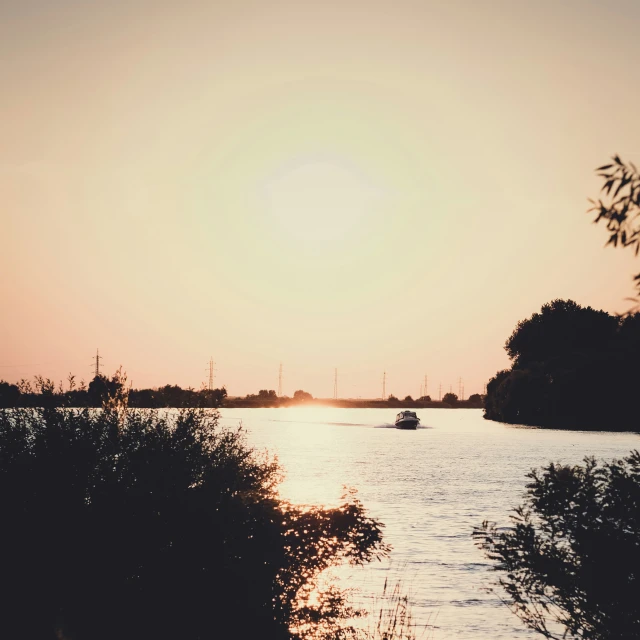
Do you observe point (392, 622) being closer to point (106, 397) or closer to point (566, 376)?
Result: point (106, 397)

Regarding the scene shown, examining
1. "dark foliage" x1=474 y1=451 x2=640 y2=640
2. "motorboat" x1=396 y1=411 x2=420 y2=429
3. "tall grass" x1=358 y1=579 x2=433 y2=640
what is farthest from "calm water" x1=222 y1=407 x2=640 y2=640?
"motorboat" x1=396 y1=411 x2=420 y2=429

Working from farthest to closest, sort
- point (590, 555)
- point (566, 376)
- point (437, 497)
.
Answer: point (566, 376)
point (437, 497)
point (590, 555)

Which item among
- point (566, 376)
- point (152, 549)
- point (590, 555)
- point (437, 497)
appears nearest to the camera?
point (590, 555)

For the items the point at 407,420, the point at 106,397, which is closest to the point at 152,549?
the point at 106,397

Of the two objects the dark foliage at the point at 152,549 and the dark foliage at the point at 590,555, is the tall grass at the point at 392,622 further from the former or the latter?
the dark foliage at the point at 590,555

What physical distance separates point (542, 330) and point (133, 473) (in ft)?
498

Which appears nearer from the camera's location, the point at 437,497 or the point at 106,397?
the point at 106,397

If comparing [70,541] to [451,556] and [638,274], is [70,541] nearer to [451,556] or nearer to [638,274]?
[638,274]

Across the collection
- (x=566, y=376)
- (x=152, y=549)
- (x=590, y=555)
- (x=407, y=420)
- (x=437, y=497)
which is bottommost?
(x=437, y=497)

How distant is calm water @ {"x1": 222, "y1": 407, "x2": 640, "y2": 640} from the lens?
30625mm

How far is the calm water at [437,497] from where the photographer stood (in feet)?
100

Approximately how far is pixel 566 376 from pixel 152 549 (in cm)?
14012

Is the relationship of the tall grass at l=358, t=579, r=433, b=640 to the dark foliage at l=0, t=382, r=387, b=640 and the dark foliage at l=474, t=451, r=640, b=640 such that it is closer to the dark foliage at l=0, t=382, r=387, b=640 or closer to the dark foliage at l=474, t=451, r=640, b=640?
the dark foliage at l=0, t=382, r=387, b=640

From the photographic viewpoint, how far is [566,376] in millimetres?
147875
